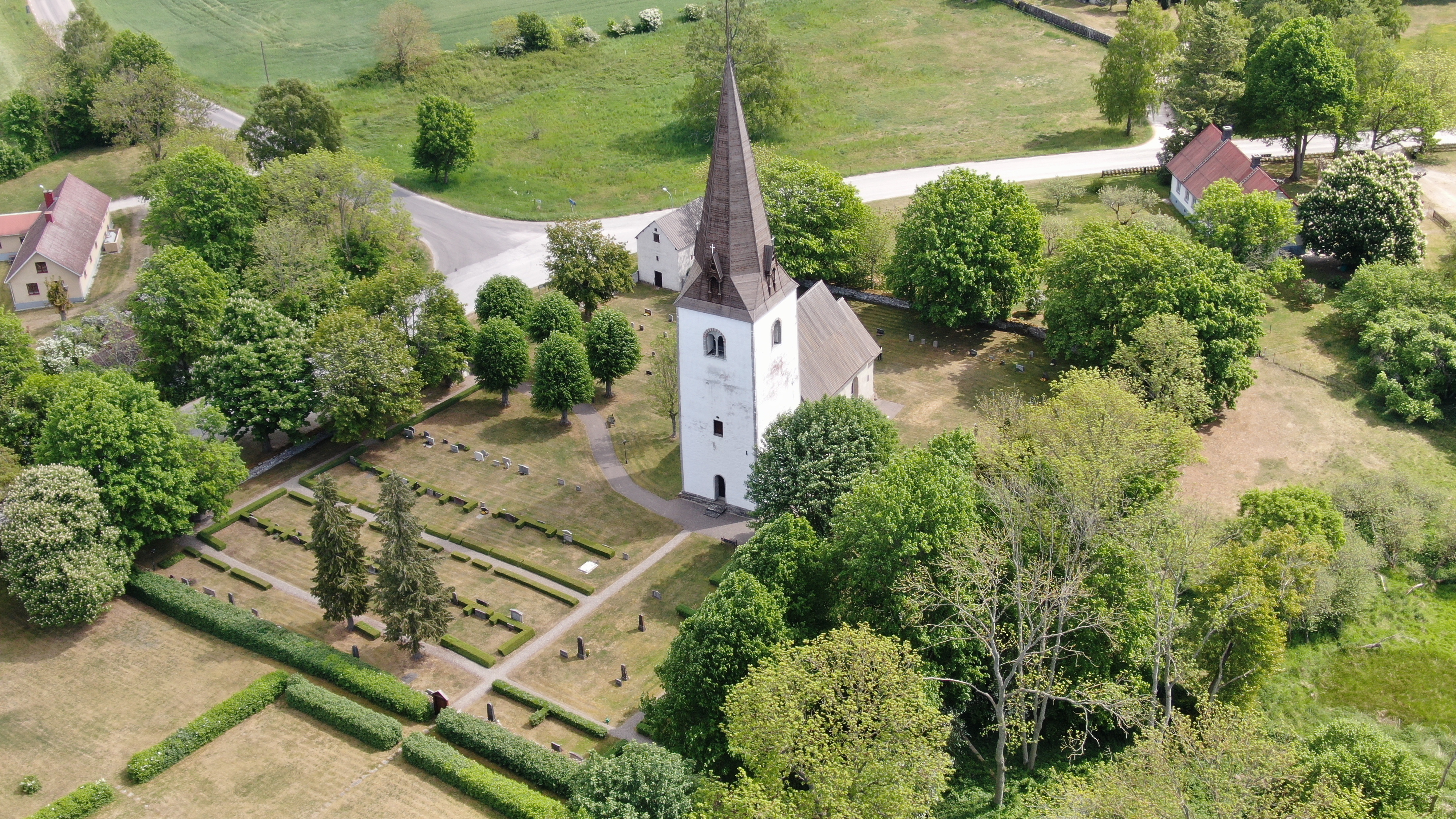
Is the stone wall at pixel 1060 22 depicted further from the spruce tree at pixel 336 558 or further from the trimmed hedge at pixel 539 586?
the spruce tree at pixel 336 558

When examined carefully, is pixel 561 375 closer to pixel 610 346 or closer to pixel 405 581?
pixel 610 346

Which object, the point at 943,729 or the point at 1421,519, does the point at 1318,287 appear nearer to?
the point at 1421,519

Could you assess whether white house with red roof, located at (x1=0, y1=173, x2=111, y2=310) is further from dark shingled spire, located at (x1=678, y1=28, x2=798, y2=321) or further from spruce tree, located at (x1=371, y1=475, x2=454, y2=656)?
dark shingled spire, located at (x1=678, y1=28, x2=798, y2=321)

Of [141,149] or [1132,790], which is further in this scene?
[141,149]

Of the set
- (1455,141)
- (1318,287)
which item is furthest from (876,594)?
(1455,141)

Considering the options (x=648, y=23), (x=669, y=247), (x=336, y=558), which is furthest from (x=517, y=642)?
(x=648, y=23)

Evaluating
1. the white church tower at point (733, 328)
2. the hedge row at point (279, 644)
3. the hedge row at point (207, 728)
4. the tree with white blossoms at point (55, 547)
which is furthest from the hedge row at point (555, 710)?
the tree with white blossoms at point (55, 547)
